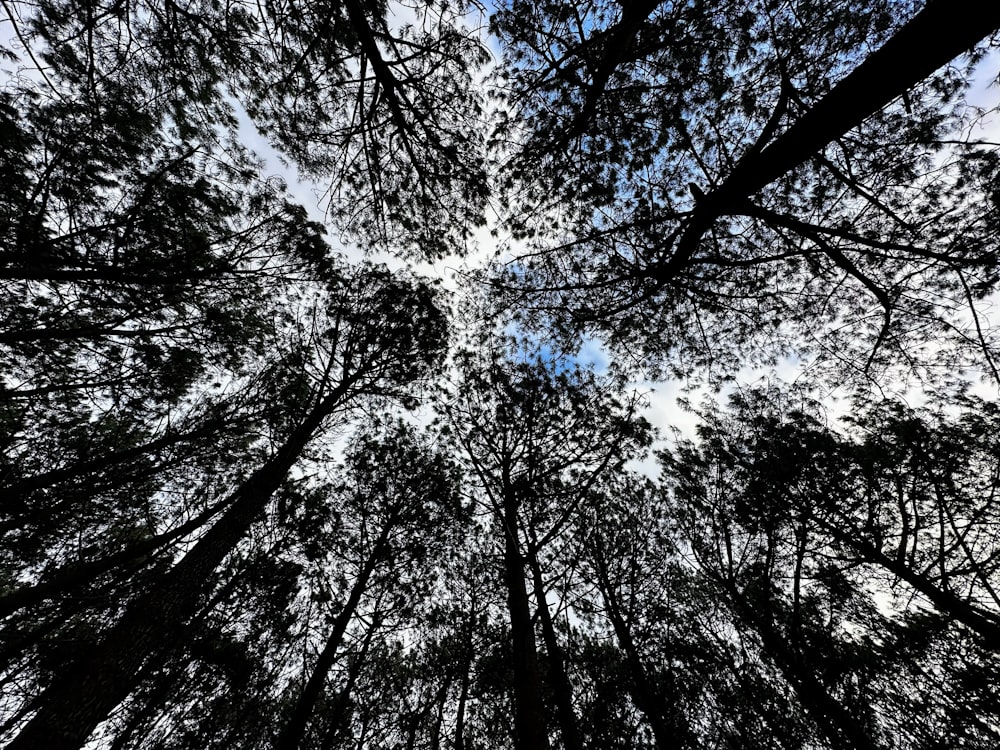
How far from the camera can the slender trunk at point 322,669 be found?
21.7 feet

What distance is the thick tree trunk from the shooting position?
7.66 ft

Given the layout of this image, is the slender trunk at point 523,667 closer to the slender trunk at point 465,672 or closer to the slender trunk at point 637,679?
the slender trunk at point 637,679

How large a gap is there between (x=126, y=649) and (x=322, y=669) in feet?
14.8

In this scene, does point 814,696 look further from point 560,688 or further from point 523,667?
point 523,667

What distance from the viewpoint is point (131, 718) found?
804 centimetres

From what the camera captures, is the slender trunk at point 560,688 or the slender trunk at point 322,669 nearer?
the slender trunk at point 322,669

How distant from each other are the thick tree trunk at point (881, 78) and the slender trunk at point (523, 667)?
19.2 feet

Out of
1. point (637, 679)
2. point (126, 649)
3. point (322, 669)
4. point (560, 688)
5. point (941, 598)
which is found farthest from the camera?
point (637, 679)

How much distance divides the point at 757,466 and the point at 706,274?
17.7 ft

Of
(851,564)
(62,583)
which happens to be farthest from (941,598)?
(62,583)

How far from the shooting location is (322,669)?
7188mm

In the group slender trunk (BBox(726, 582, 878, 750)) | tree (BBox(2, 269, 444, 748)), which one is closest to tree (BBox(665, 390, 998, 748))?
slender trunk (BBox(726, 582, 878, 750))

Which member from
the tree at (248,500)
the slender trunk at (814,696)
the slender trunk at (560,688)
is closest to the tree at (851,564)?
the slender trunk at (814,696)

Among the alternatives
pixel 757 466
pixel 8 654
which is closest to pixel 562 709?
pixel 757 466
